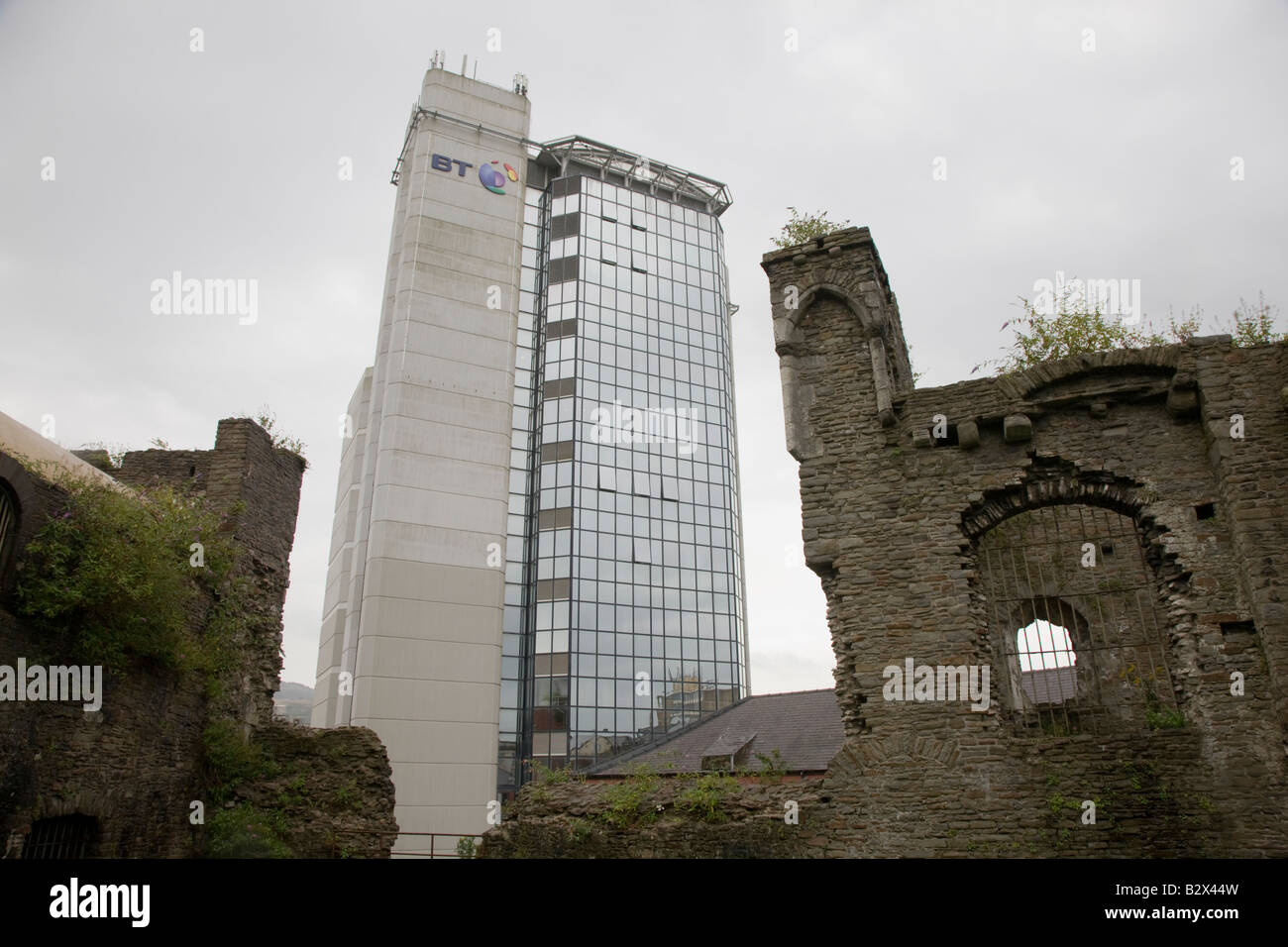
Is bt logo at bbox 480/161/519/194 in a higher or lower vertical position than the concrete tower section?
higher

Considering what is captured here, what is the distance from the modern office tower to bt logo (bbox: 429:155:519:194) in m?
0.13

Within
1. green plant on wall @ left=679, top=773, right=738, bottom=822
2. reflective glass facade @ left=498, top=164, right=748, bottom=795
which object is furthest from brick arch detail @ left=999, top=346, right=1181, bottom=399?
reflective glass facade @ left=498, top=164, right=748, bottom=795

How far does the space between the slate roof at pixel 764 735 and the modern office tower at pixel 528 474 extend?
29.3 feet

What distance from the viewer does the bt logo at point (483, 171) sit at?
3766 centimetres

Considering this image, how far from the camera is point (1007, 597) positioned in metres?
9.95

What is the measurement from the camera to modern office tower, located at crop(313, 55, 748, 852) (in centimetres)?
3006

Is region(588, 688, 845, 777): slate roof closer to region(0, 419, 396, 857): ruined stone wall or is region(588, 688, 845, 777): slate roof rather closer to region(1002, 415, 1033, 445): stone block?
region(0, 419, 396, 857): ruined stone wall

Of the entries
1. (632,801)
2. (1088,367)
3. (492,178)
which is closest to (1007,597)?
(1088,367)

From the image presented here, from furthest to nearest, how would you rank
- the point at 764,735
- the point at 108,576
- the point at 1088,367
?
the point at 764,735
the point at 1088,367
the point at 108,576

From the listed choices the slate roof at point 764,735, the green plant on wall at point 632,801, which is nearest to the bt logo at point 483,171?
the slate roof at point 764,735

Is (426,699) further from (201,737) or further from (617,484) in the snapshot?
(617,484)

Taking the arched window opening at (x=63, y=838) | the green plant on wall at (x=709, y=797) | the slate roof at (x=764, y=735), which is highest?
the slate roof at (x=764, y=735)

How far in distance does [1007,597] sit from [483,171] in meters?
35.2

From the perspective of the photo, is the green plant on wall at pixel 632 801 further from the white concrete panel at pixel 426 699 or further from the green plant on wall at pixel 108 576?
the white concrete panel at pixel 426 699
